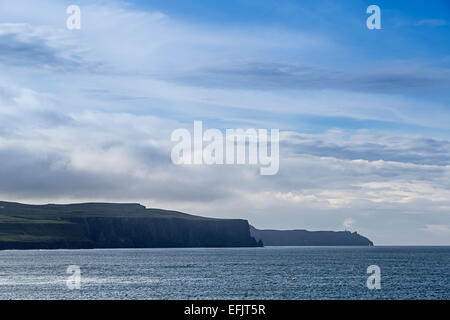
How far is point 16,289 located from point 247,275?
62.6m

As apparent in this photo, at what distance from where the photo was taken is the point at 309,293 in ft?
394

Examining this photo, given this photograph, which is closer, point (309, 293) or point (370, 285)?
point (309, 293)
